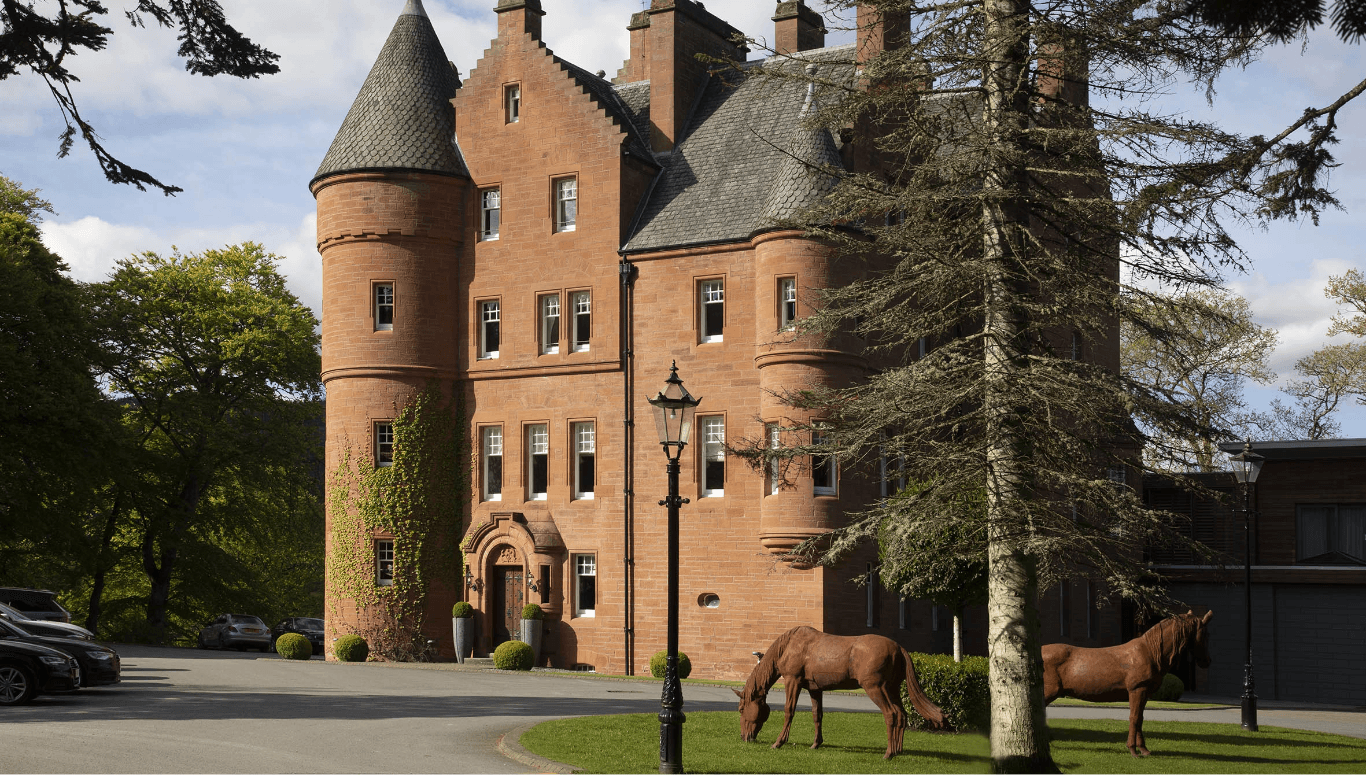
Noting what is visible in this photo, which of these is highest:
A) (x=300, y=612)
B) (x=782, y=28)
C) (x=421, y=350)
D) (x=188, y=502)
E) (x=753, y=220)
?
(x=782, y=28)

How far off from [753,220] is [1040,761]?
2006cm

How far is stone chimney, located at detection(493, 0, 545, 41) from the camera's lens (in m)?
38.2

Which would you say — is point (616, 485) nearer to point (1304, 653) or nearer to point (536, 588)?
point (536, 588)

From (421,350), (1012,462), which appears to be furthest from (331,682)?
(1012,462)

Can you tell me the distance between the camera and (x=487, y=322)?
37.9 metres

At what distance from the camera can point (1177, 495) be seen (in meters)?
43.2

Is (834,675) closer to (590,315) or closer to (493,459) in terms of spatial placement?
(590,315)

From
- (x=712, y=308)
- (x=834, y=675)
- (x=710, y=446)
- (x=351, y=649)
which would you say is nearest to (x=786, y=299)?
(x=712, y=308)

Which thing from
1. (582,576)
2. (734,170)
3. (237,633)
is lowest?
(237,633)

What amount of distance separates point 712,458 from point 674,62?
11560 mm

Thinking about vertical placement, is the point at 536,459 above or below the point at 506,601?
above

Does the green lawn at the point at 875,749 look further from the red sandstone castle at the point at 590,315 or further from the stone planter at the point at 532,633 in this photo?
the stone planter at the point at 532,633

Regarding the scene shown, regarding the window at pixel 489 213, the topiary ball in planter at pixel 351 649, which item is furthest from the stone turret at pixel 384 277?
the topiary ball in planter at pixel 351 649

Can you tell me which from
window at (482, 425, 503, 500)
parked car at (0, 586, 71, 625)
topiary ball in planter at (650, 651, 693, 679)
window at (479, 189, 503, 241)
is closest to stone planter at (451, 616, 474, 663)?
window at (482, 425, 503, 500)
